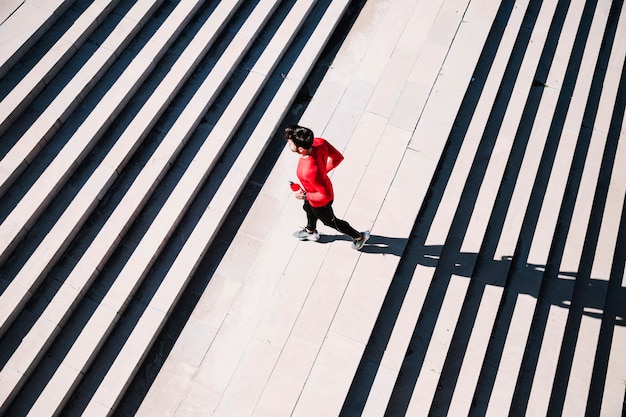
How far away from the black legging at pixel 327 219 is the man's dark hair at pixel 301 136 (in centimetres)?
85

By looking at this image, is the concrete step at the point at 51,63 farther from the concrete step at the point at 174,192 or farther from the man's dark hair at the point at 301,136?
the man's dark hair at the point at 301,136

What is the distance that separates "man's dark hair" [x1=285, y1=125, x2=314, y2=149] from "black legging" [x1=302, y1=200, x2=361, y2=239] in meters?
0.85

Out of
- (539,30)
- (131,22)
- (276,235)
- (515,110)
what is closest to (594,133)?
(515,110)

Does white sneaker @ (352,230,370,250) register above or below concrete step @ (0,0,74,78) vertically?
below

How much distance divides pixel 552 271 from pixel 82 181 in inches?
247

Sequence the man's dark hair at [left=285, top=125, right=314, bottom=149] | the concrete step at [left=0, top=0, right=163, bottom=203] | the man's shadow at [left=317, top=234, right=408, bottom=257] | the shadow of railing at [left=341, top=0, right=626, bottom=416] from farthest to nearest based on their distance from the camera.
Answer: the man's shadow at [left=317, top=234, right=408, bottom=257]
the shadow of railing at [left=341, top=0, right=626, bottom=416]
the concrete step at [left=0, top=0, right=163, bottom=203]
the man's dark hair at [left=285, top=125, right=314, bottom=149]

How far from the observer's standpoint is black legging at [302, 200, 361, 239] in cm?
509

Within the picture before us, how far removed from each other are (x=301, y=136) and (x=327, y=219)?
48.4 inches

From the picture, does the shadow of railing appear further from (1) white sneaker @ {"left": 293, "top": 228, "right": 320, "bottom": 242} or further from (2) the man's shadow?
(1) white sneaker @ {"left": 293, "top": 228, "right": 320, "bottom": 242}

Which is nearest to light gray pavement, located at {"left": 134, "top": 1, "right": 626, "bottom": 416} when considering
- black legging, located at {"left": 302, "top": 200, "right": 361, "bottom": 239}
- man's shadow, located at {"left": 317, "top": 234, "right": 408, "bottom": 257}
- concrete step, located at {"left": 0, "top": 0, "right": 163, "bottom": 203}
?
man's shadow, located at {"left": 317, "top": 234, "right": 408, "bottom": 257}

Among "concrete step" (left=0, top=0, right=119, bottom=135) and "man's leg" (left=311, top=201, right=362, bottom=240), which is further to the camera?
"concrete step" (left=0, top=0, right=119, bottom=135)

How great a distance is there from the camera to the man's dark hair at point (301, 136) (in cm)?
434

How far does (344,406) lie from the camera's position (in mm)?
5223

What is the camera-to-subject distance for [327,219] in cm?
523
